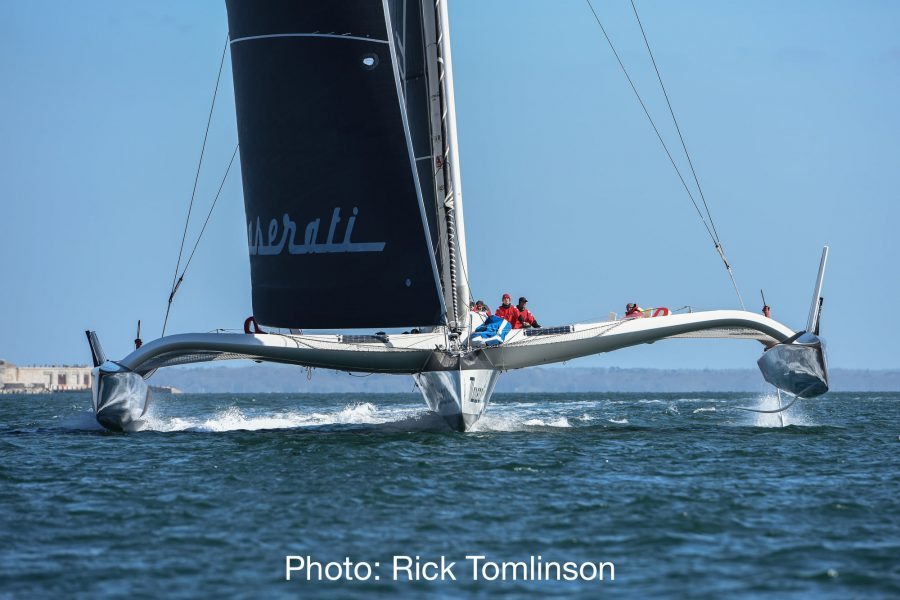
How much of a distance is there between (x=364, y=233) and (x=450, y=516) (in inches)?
260

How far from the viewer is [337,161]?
16547 millimetres

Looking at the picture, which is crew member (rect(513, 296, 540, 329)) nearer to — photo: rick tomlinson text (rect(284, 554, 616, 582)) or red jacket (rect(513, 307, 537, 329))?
red jacket (rect(513, 307, 537, 329))

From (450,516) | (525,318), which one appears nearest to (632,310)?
(525,318)

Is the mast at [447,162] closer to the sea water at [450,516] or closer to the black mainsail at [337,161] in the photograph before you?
the black mainsail at [337,161]

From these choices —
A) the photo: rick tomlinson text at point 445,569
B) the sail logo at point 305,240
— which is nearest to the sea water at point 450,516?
the photo: rick tomlinson text at point 445,569

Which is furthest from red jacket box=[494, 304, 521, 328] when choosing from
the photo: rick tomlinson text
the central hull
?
the photo: rick tomlinson text

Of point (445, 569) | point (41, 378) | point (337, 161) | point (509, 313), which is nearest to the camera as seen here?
point (445, 569)

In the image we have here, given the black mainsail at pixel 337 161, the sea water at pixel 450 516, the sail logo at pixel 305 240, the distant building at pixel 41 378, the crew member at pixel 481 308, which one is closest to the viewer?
the sea water at pixel 450 516

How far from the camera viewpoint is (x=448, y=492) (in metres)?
11.9

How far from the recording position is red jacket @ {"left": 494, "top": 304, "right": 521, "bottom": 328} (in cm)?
1941

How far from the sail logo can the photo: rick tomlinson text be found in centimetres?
810

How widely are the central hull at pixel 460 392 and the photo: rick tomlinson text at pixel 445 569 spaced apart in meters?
8.27

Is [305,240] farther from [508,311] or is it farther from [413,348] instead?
[508,311]

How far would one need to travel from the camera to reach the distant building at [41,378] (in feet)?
518
